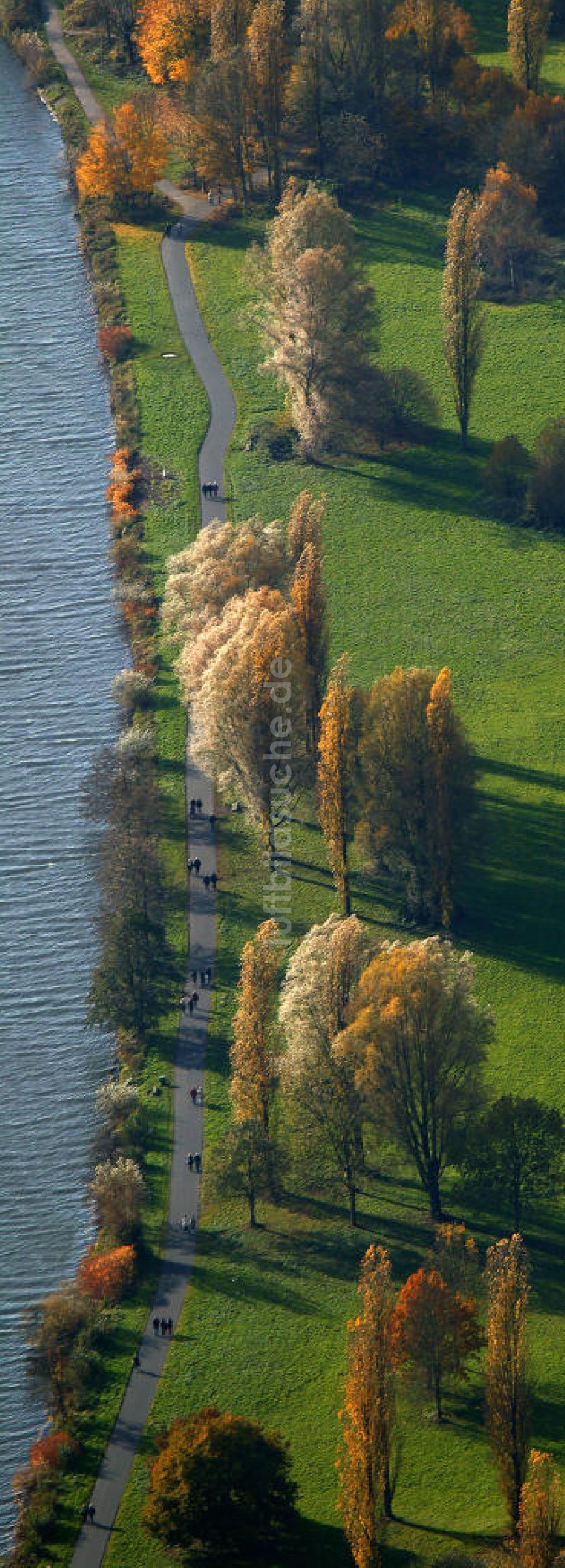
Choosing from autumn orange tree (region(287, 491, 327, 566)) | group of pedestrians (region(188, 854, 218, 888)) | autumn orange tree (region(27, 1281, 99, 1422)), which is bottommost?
autumn orange tree (region(27, 1281, 99, 1422))

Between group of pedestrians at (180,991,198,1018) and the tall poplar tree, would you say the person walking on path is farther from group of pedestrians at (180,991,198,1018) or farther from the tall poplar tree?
the tall poplar tree

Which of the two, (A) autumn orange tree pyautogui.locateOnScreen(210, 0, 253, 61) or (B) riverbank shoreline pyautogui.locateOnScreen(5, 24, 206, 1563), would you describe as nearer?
(B) riverbank shoreline pyautogui.locateOnScreen(5, 24, 206, 1563)

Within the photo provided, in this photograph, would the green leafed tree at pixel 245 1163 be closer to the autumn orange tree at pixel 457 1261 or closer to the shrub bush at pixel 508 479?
the autumn orange tree at pixel 457 1261

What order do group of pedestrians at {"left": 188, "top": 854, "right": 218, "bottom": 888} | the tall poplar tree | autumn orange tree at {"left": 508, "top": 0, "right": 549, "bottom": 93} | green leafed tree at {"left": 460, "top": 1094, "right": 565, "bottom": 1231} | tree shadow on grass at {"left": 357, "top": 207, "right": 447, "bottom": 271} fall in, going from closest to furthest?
green leafed tree at {"left": 460, "top": 1094, "right": 565, "bottom": 1231}
group of pedestrians at {"left": 188, "top": 854, "right": 218, "bottom": 888}
the tall poplar tree
tree shadow on grass at {"left": 357, "top": 207, "right": 447, "bottom": 271}
autumn orange tree at {"left": 508, "top": 0, "right": 549, "bottom": 93}

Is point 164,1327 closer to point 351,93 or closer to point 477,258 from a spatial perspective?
point 477,258

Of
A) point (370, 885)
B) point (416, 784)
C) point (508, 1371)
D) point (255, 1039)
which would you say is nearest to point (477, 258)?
point (370, 885)

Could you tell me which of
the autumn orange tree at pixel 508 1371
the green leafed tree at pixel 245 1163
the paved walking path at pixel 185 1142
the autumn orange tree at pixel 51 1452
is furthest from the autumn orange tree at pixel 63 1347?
the autumn orange tree at pixel 508 1371

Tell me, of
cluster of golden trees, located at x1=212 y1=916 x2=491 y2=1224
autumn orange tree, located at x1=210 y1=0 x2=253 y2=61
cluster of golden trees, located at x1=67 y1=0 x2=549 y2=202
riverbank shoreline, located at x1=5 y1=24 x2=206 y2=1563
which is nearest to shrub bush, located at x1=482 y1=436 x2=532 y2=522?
riverbank shoreline, located at x1=5 y1=24 x2=206 y2=1563

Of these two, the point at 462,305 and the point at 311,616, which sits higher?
the point at 462,305
